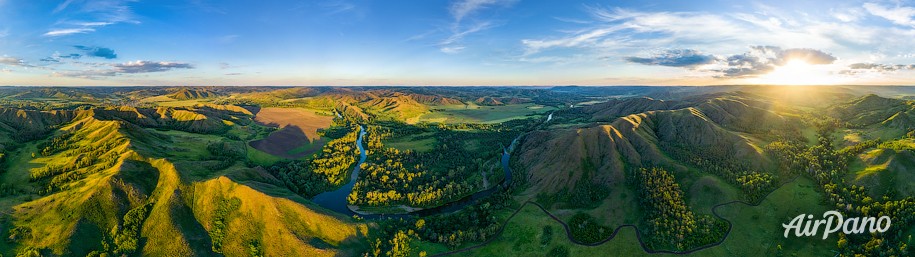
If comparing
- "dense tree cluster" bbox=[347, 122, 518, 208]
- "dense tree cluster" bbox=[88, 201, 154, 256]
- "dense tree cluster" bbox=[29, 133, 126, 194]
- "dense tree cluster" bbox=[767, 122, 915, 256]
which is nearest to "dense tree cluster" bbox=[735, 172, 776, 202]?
"dense tree cluster" bbox=[767, 122, 915, 256]

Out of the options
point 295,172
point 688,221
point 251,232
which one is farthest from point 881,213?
point 295,172

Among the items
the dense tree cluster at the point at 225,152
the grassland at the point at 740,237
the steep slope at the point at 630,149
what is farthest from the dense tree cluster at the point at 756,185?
the dense tree cluster at the point at 225,152

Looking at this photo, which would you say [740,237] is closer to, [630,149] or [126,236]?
[630,149]

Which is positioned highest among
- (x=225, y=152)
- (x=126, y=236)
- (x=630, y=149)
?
(x=630, y=149)

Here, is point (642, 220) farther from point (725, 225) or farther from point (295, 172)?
point (295, 172)

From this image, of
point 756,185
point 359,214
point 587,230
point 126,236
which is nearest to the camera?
point 126,236

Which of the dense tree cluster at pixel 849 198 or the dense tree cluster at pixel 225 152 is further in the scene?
the dense tree cluster at pixel 225 152

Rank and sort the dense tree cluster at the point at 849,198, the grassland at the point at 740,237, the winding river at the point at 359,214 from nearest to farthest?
the dense tree cluster at the point at 849,198 → the grassland at the point at 740,237 → the winding river at the point at 359,214

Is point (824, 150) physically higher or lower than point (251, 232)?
higher

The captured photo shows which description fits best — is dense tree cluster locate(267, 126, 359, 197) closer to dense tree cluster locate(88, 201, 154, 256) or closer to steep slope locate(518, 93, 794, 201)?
dense tree cluster locate(88, 201, 154, 256)

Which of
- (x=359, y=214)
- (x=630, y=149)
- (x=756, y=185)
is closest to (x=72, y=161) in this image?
(x=359, y=214)

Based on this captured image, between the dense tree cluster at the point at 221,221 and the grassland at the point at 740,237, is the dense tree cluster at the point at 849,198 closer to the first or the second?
the grassland at the point at 740,237
